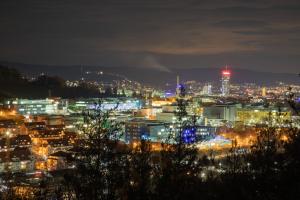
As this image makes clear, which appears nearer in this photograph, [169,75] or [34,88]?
[34,88]

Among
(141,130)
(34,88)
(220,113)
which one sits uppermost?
(34,88)

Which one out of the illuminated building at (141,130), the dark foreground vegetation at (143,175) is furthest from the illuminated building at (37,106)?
the dark foreground vegetation at (143,175)

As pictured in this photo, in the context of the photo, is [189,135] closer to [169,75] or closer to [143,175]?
[143,175]

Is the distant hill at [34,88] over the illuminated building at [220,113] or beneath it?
over

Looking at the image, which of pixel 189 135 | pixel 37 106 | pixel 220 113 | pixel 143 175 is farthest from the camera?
pixel 220 113

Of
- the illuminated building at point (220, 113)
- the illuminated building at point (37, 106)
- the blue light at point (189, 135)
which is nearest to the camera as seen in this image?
the blue light at point (189, 135)

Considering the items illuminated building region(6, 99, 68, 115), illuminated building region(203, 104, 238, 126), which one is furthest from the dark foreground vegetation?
illuminated building region(203, 104, 238, 126)

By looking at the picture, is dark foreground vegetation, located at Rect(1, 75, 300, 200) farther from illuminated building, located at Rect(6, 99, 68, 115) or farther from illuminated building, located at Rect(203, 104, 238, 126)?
illuminated building, located at Rect(203, 104, 238, 126)

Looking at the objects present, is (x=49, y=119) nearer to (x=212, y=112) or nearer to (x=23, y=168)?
(x=23, y=168)

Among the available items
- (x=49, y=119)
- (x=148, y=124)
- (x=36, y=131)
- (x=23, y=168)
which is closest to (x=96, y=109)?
(x=23, y=168)

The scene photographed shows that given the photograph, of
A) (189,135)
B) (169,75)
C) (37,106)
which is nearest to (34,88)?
(37,106)

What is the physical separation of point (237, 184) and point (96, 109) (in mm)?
1525

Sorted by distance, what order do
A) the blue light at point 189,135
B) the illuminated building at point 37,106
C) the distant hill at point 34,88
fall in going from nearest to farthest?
the blue light at point 189,135
the illuminated building at point 37,106
the distant hill at point 34,88

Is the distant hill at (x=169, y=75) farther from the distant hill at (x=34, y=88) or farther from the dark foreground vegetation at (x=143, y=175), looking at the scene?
the dark foreground vegetation at (x=143, y=175)
